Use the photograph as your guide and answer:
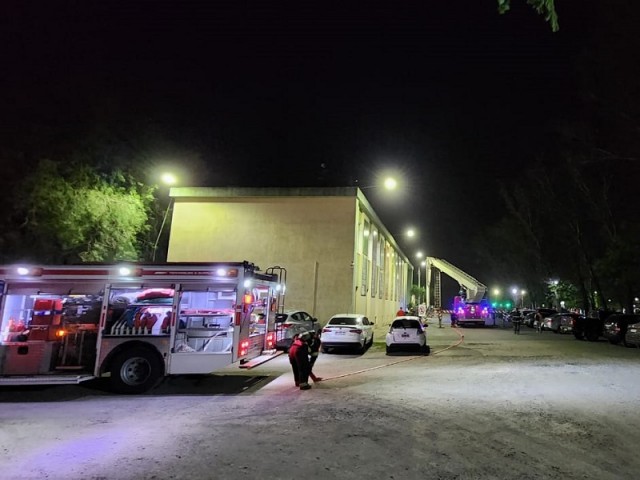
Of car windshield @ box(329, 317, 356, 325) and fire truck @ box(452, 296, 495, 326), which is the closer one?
car windshield @ box(329, 317, 356, 325)

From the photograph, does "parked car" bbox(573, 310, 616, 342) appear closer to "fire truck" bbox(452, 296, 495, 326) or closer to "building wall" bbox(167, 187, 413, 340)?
"fire truck" bbox(452, 296, 495, 326)

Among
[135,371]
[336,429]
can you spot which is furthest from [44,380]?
[336,429]

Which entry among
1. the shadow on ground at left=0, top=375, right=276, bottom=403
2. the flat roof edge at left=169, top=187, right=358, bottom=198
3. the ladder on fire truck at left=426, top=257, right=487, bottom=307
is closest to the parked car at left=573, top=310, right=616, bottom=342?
the flat roof edge at left=169, top=187, right=358, bottom=198

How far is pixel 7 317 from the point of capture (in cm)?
1038

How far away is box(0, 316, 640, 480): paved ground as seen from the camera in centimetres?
552

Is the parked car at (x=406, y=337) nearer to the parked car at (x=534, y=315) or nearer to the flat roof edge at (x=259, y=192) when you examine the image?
the flat roof edge at (x=259, y=192)

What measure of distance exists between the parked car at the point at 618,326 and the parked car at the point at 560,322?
5008mm

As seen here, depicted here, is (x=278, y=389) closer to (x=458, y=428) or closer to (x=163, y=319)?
(x=163, y=319)

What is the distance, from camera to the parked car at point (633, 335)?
20.9 metres

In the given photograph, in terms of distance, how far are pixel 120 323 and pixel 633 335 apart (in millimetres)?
21481

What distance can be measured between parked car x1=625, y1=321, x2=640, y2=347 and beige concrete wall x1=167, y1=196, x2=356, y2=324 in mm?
12962

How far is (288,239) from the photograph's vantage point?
25891mm

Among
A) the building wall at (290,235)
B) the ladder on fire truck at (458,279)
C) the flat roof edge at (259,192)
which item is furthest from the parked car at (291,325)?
the ladder on fire truck at (458,279)

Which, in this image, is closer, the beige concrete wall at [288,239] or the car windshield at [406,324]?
the car windshield at [406,324]
